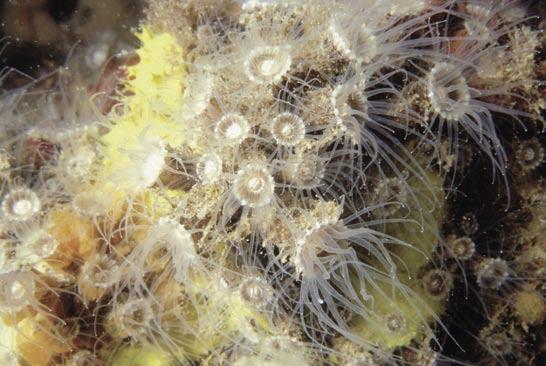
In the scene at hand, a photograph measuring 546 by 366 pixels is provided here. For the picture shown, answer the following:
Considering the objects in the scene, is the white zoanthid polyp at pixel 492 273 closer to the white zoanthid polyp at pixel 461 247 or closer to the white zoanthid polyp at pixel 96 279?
the white zoanthid polyp at pixel 461 247

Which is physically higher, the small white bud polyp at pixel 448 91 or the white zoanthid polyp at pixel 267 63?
the white zoanthid polyp at pixel 267 63

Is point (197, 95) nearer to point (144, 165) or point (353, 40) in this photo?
point (144, 165)

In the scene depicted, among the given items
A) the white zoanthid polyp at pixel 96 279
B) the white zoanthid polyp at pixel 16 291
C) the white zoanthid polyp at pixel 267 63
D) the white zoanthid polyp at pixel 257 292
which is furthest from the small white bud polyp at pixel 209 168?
the white zoanthid polyp at pixel 16 291

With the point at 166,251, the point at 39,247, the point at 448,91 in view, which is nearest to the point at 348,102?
the point at 448,91

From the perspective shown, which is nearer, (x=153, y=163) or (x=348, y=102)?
(x=348, y=102)

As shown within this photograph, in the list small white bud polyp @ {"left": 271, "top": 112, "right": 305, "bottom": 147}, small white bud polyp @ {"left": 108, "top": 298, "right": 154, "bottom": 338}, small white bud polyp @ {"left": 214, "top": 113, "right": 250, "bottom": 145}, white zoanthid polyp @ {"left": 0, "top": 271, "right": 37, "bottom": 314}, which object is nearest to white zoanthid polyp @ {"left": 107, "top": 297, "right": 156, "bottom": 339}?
small white bud polyp @ {"left": 108, "top": 298, "right": 154, "bottom": 338}

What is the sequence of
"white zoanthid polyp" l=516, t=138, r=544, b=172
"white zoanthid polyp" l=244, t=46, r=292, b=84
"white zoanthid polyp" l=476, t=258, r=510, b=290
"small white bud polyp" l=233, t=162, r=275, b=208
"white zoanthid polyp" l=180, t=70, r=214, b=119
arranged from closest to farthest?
1. "small white bud polyp" l=233, t=162, r=275, b=208
2. "white zoanthid polyp" l=244, t=46, r=292, b=84
3. "white zoanthid polyp" l=180, t=70, r=214, b=119
4. "white zoanthid polyp" l=516, t=138, r=544, b=172
5. "white zoanthid polyp" l=476, t=258, r=510, b=290

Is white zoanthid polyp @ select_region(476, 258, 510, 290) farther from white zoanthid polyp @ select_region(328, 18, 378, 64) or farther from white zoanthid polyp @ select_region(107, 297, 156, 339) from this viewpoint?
white zoanthid polyp @ select_region(107, 297, 156, 339)
